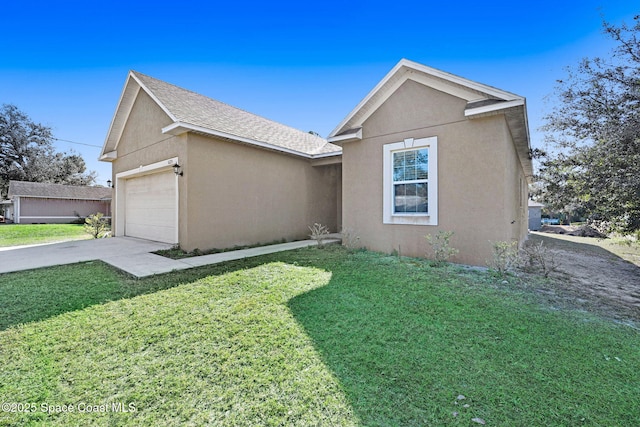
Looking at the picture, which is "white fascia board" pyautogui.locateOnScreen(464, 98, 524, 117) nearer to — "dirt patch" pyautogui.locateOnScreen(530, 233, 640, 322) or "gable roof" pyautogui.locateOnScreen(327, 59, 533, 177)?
"gable roof" pyautogui.locateOnScreen(327, 59, 533, 177)

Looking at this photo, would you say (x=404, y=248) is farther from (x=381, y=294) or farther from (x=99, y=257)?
(x=99, y=257)

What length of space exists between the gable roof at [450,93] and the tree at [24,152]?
45.7m

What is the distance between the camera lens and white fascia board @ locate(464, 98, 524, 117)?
613cm

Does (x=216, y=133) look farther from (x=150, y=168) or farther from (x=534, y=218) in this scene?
(x=534, y=218)

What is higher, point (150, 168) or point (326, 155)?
point (326, 155)

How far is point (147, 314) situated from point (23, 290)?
3047 millimetres

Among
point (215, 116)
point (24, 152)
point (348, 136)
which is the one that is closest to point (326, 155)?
point (348, 136)

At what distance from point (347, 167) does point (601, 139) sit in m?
6.28

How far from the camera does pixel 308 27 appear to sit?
10.9 meters

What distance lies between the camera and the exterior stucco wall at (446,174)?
21.6 ft

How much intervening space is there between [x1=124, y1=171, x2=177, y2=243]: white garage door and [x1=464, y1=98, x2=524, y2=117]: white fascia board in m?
9.16

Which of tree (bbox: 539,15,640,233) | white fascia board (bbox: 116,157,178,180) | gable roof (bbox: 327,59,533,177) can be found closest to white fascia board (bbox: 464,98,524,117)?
gable roof (bbox: 327,59,533,177)

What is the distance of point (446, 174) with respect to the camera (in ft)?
23.8

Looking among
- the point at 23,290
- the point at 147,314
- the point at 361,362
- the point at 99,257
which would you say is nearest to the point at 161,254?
the point at 99,257
